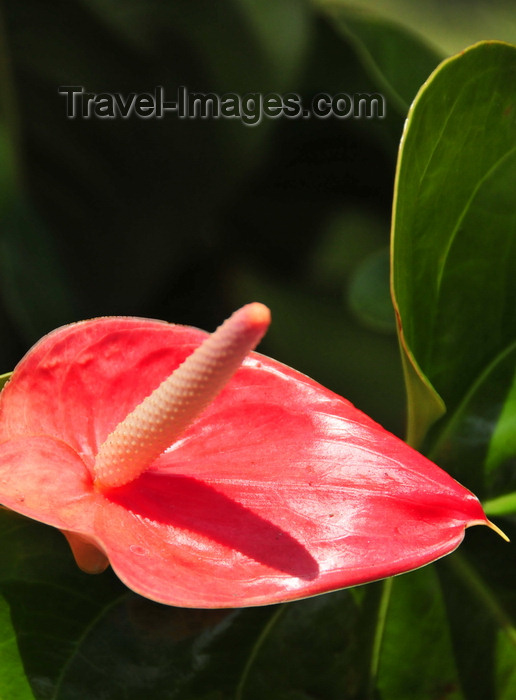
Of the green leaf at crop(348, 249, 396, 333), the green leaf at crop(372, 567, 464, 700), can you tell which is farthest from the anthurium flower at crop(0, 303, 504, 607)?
the green leaf at crop(348, 249, 396, 333)

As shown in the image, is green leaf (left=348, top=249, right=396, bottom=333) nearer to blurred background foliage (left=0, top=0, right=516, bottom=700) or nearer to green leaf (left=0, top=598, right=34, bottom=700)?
blurred background foliage (left=0, top=0, right=516, bottom=700)

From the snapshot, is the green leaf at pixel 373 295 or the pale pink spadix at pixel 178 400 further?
the green leaf at pixel 373 295

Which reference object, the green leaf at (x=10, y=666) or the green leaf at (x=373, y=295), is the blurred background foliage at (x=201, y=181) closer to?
the green leaf at (x=373, y=295)

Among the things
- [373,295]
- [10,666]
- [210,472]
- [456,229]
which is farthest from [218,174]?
[10,666]

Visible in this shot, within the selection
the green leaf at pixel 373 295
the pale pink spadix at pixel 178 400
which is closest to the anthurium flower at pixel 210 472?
the pale pink spadix at pixel 178 400

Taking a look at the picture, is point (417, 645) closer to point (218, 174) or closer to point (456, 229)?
point (456, 229)

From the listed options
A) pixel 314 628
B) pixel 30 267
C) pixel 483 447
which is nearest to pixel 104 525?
pixel 314 628

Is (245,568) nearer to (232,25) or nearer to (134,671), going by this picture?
(134,671)
